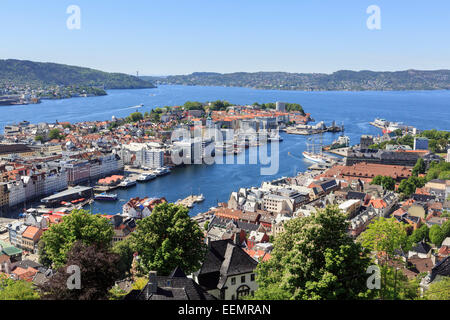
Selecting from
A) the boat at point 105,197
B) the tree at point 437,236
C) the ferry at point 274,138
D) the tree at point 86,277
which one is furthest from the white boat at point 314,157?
the tree at point 86,277

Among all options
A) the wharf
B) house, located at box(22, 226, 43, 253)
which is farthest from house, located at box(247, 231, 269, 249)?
the wharf

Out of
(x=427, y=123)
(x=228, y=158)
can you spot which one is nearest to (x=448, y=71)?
(x=427, y=123)

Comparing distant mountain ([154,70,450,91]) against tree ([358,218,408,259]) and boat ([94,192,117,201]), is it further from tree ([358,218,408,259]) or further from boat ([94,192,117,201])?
tree ([358,218,408,259])

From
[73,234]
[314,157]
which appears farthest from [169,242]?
[314,157]

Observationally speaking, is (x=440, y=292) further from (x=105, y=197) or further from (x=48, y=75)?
(x=48, y=75)

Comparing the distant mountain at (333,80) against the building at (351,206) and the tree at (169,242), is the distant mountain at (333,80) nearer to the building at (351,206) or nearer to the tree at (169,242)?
the building at (351,206)
